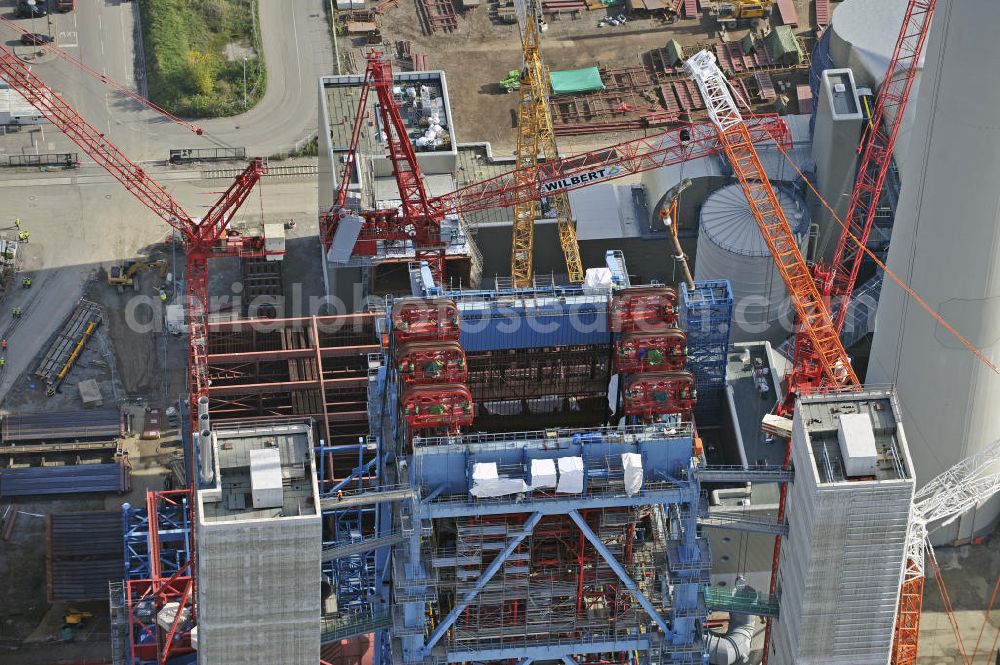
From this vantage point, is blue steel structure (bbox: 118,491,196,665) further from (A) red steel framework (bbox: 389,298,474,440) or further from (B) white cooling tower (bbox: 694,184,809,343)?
(B) white cooling tower (bbox: 694,184,809,343)

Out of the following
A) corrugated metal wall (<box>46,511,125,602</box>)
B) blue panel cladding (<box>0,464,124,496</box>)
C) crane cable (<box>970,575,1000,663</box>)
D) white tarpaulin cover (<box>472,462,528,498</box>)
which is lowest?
crane cable (<box>970,575,1000,663</box>)

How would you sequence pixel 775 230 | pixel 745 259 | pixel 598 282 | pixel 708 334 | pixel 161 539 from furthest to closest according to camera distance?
pixel 745 259 → pixel 775 230 → pixel 161 539 → pixel 708 334 → pixel 598 282

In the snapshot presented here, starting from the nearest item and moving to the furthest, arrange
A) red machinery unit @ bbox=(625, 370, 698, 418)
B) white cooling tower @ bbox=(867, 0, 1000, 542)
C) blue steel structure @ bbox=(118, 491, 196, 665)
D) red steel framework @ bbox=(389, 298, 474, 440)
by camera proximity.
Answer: red steel framework @ bbox=(389, 298, 474, 440) → red machinery unit @ bbox=(625, 370, 698, 418) → white cooling tower @ bbox=(867, 0, 1000, 542) → blue steel structure @ bbox=(118, 491, 196, 665)

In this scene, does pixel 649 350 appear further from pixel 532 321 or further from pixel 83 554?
pixel 83 554

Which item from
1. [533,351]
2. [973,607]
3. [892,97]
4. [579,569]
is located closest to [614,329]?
[533,351]

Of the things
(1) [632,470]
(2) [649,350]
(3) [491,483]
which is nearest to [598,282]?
(2) [649,350]

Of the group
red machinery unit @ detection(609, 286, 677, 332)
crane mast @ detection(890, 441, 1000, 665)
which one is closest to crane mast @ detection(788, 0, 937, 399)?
crane mast @ detection(890, 441, 1000, 665)

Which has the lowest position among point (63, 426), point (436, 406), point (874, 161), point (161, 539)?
point (161, 539)

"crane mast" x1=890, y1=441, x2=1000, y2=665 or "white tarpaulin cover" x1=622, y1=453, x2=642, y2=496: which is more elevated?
"white tarpaulin cover" x1=622, y1=453, x2=642, y2=496

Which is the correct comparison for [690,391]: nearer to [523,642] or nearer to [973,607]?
[523,642]
